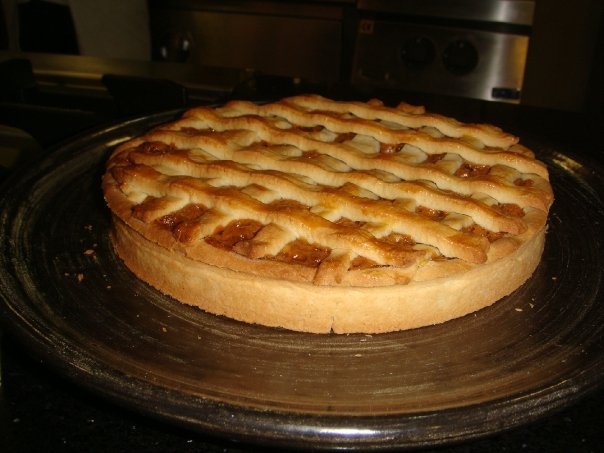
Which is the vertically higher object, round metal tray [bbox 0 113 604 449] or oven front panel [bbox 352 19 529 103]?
oven front panel [bbox 352 19 529 103]

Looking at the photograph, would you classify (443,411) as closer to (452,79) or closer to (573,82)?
(452,79)

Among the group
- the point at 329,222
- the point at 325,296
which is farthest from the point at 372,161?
the point at 325,296

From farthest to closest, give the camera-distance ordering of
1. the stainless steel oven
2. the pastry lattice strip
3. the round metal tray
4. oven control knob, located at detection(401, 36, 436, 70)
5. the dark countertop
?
Result: oven control knob, located at detection(401, 36, 436, 70), the stainless steel oven, the pastry lattice strip, the dark countertop, the round metal tray

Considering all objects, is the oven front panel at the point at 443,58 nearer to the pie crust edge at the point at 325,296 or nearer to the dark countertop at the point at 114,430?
the pie crust edge at the point at 325,296

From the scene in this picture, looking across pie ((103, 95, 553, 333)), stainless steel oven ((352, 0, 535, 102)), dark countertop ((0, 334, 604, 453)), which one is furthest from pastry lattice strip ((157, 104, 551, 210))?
stainless steel oven ((352, 0, 535, 102))

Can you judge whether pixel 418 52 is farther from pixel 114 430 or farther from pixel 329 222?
pixel 114 430

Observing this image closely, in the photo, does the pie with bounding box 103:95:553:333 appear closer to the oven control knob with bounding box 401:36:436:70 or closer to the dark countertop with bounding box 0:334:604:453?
the dark countertop with bounding box 0:334:604:453

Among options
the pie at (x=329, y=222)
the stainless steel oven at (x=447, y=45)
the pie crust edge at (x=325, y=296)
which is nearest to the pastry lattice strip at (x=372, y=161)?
the pie at (x=329, y=222)
